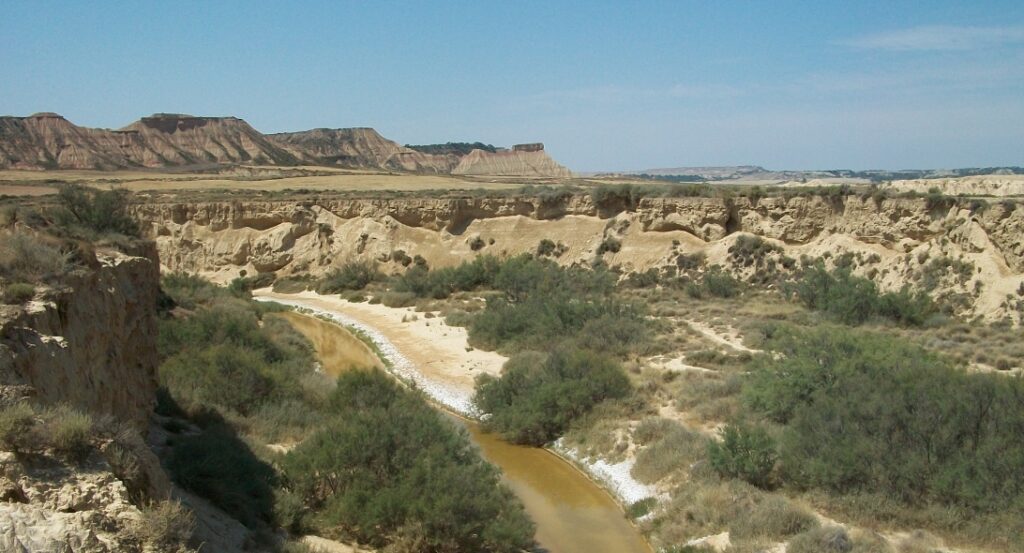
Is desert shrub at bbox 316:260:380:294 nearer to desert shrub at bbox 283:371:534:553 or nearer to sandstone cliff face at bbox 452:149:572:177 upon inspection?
desert shrub at bbox 283:371:534:553

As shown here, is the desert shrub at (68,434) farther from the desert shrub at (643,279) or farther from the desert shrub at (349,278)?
the desert shrub at (349,278)

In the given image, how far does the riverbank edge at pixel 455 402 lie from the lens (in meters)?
→ 14.0

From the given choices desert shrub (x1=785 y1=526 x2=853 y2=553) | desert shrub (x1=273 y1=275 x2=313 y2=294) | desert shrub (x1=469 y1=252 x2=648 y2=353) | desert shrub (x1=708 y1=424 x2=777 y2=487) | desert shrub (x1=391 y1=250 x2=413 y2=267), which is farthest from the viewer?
desert shrub (x1=391 y1=250 x2=413 y2=267)

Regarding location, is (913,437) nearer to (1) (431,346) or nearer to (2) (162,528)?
(2) (162,528)

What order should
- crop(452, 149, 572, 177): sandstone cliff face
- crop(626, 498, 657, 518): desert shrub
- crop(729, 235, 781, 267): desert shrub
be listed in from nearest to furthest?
crop(626, 498, 657, 518): desert shrub, crop(729, 235, 781, 267): desert shrub, crop(452, 149, 572, 177): sandstone cliff face

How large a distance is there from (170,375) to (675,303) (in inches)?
782

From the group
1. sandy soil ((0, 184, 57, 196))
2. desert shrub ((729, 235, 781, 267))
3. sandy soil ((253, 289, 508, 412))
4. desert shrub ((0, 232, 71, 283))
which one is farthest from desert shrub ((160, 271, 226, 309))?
desert shrub ((729, 235, 781, 267))

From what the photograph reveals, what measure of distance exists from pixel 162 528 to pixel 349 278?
113 feet

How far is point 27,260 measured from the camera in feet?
28.3

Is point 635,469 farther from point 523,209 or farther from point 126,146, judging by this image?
point 126,146

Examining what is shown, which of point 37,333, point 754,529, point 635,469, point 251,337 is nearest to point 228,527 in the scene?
point 37,333

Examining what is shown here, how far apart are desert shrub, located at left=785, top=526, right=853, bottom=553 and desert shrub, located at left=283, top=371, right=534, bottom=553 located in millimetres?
3609

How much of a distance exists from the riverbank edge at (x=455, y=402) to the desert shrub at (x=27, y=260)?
29.8ft

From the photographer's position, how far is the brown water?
12219mm
